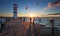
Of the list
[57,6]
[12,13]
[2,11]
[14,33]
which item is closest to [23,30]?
[14,33]

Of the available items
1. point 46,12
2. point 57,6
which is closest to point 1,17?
point 46,12

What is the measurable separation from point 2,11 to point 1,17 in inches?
3.1

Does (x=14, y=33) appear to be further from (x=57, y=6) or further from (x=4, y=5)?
(x=57, y=6)

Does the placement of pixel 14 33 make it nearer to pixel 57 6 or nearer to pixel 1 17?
pixel 1 17

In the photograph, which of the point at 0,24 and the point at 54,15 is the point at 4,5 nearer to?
the point at 0,24

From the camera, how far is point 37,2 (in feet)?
5.09

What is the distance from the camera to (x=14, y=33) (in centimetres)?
150

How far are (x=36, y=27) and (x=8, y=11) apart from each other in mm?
427

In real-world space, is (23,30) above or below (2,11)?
below

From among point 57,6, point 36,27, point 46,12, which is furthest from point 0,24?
point 57,6

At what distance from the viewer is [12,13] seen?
59.1 inches

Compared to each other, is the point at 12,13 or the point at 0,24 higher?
the point at 12,13

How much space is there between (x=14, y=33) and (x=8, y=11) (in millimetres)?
298

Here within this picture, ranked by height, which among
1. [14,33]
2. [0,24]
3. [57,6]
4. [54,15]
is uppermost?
[57,6]
